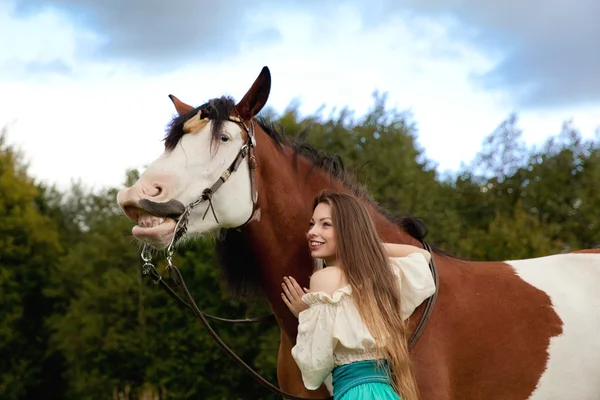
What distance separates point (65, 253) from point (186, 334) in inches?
390

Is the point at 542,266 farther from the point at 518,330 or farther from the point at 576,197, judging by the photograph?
the point at 576,197

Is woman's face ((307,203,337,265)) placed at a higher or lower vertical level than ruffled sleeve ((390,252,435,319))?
higher

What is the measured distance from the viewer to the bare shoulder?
10.5ft

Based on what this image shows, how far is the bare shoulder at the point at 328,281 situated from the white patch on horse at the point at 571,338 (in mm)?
1445

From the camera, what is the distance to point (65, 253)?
23.5 metres

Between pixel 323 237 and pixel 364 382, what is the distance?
716mm

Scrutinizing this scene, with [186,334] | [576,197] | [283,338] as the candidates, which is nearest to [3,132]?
[186,334]

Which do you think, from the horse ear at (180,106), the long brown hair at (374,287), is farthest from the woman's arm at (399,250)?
the horse ear at (180,106)

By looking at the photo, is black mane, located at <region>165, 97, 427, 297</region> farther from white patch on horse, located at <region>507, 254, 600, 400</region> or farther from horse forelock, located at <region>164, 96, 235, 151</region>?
white patch on horse, located at <region>507, 254, 600, 400</region>

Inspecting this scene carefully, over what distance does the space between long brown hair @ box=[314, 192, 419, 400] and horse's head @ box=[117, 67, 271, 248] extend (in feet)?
1.84

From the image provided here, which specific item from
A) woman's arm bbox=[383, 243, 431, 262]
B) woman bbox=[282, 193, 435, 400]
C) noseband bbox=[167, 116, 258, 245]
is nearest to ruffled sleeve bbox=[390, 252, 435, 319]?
woman bbox=[282, 193, 435, 400]

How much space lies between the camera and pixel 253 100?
371 centimetres

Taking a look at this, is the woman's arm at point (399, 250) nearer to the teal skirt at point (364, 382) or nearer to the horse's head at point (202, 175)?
the teal skirt at point (364, 382)

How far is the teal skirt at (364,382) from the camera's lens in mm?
3062
